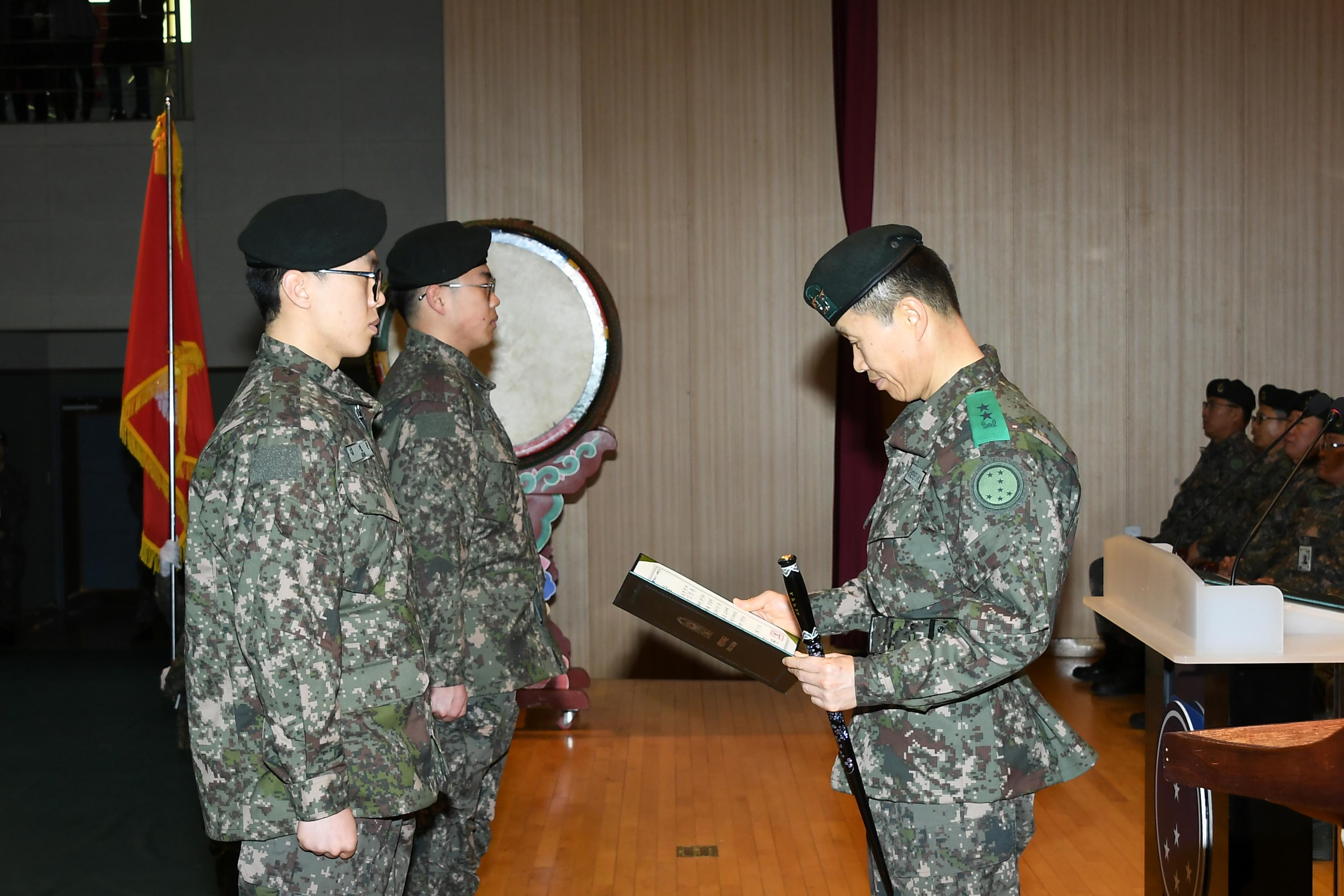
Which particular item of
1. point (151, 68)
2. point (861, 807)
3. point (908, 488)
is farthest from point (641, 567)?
point (151, 68)

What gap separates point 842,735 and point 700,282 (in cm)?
350

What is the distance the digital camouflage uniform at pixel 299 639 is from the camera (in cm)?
138

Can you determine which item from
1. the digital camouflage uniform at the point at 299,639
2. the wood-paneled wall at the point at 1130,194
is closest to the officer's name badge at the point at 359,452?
the digital camouflage uniform at the point at 299,639

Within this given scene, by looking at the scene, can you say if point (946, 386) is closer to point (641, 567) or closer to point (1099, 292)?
point (641, 567)

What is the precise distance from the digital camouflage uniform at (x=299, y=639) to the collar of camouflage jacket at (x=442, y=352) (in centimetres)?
90

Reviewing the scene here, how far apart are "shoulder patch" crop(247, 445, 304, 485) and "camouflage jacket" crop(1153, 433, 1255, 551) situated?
159 inches

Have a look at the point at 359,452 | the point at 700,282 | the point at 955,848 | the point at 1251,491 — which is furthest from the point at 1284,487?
the point at 700,282

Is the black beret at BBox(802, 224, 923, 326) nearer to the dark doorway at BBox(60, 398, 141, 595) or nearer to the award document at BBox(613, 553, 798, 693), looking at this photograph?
the award document at BBox(613, 553, 798, 693)

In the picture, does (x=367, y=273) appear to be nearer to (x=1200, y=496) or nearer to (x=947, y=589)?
(x=947, y=589)

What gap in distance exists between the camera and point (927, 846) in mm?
1499

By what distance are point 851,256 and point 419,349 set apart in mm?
1301

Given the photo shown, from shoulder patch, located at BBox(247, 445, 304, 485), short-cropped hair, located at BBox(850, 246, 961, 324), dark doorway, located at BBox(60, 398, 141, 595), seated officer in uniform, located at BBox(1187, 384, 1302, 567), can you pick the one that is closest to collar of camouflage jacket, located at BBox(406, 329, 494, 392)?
shoulder patch, located at BBox(247, 445, 304, 485)

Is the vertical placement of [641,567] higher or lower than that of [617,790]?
higher

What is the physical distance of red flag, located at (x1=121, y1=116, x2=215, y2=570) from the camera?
3570 mm
